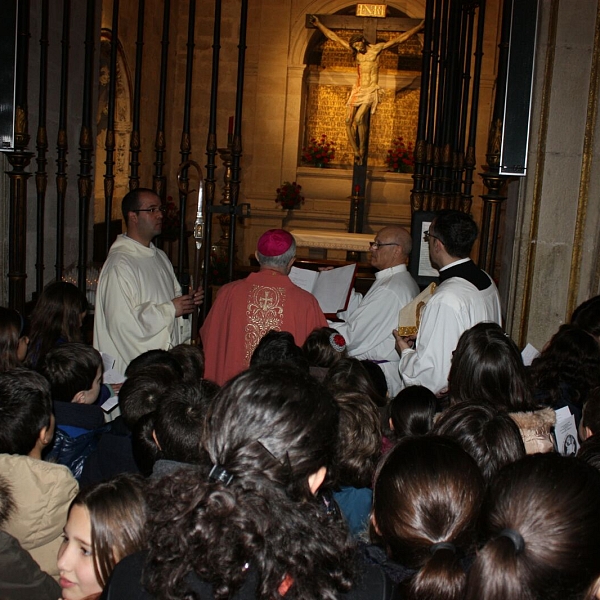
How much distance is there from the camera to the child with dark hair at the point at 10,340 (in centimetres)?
349

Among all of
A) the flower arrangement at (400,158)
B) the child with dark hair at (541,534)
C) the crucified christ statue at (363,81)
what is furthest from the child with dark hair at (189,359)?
the flower arrangement at (400,158)

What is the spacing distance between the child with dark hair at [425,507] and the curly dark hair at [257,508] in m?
0.29

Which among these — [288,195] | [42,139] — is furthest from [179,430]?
[288,195]

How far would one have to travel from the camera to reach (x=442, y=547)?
1.64 metres

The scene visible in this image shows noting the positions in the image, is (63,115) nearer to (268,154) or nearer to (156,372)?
(156,372)

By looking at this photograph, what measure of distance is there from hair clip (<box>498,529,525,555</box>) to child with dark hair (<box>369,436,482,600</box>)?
0.14 m

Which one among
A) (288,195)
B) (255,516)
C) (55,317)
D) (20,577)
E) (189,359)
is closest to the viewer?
(255,516)

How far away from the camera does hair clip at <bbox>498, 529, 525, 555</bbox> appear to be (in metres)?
1.50

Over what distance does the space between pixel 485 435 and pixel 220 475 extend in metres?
1.16

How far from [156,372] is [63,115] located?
100 inches

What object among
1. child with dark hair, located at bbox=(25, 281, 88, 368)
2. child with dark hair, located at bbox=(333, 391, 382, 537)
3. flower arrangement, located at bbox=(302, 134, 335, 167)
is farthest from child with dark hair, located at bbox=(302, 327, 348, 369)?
flower arrangement, located at bbox=(302, 134, 335, 167)

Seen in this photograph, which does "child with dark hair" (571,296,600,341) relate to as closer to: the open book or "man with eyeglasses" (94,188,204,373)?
the open book

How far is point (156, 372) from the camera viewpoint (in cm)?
321

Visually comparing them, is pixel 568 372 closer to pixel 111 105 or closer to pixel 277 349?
pixel 277 349
